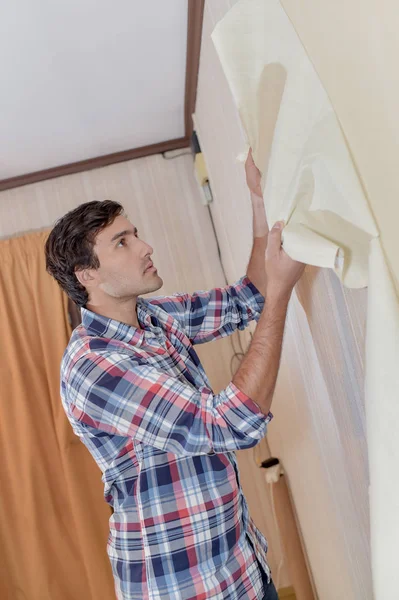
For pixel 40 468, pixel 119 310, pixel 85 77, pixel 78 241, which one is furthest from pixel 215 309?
pixel 40 468

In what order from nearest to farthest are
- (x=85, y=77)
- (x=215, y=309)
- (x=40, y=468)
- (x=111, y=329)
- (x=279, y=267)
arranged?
(x=279, y=267), (x=111, y=329), (x=215, y=309), (x=85, y=77), (x=40, y=468)

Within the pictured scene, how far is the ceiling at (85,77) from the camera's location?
138 centimetres

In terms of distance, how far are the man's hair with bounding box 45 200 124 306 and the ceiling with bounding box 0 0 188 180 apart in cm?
58

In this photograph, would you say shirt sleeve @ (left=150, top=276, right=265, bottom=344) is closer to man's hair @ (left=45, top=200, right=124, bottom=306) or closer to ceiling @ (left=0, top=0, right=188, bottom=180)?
man's hair @ (left=45, top=200, right=124, bottom=306)

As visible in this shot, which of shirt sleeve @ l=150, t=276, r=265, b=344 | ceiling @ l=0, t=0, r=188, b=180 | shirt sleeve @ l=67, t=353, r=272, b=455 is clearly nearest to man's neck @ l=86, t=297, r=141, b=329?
shirt sleeve @ l=150, t=276, r=265, b=344

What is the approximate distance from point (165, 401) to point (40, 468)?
149 centimetres

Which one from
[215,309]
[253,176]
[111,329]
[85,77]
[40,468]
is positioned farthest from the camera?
[40,468]

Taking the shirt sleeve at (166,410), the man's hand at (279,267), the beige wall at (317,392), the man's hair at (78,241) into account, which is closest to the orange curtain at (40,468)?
the beige wall at (317,392)

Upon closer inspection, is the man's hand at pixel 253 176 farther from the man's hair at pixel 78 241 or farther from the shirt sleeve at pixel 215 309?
the man's hair at pixel 78 241

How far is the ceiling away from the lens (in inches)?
54.5

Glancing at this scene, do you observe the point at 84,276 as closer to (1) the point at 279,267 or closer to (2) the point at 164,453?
(2) the point at 164,453

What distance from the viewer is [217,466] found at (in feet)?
3.29

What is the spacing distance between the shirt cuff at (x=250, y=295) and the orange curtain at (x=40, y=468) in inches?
48.1

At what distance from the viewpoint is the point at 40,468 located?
2078mm
